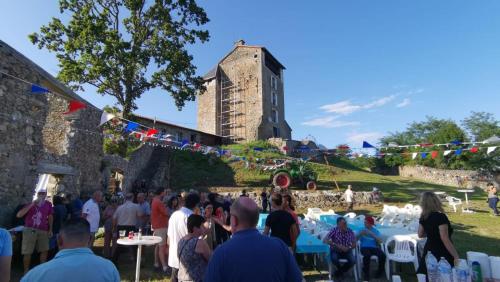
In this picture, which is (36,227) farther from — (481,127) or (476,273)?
(481,127)

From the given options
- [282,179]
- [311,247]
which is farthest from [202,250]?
[282,179]

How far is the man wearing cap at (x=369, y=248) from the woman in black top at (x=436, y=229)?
5.84ft

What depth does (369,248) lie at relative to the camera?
5680 millimetres

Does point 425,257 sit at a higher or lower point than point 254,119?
lower

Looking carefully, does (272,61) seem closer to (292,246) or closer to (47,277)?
(292,246)

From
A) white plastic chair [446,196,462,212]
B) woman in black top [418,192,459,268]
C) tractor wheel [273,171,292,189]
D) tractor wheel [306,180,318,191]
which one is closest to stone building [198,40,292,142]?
tractor wheel [306,180,318,191]

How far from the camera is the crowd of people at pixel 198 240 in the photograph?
1.81 meters

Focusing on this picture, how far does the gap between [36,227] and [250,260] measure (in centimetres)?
505

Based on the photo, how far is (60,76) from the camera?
13.8 meters

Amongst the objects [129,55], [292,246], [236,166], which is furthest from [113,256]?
[236,166]

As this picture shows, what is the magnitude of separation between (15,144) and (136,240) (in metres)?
3.86

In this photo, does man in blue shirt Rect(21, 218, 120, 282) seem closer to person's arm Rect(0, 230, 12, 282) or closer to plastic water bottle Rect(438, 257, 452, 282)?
person's arm Rect(0, 230, 12, 282)

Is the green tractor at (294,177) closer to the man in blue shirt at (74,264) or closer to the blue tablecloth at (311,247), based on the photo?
the blue tablecloth at (311,247)

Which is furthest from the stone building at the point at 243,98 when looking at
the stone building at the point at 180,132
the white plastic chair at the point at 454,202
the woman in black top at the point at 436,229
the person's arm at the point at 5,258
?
the person's arm at the point at 5,258
